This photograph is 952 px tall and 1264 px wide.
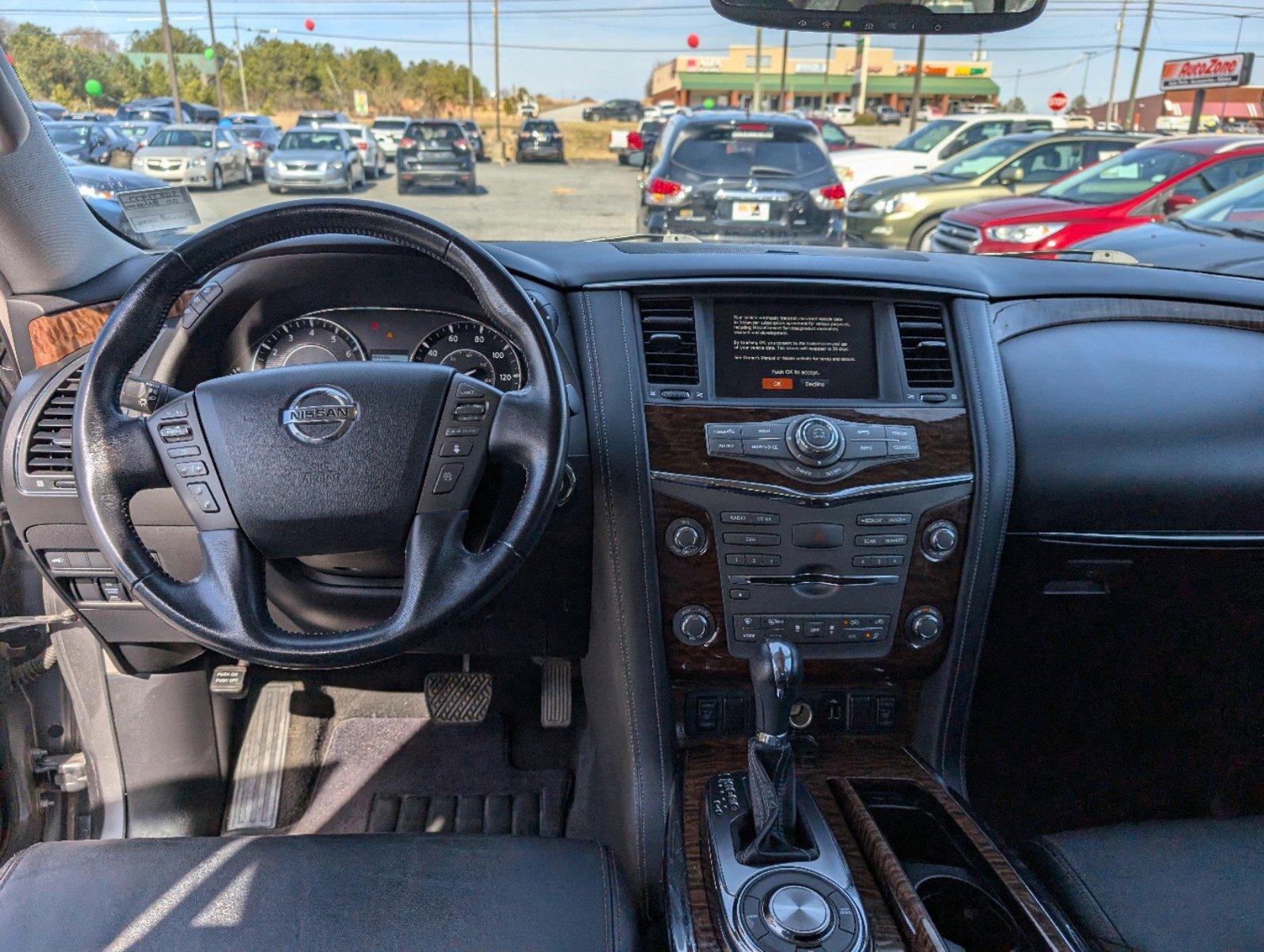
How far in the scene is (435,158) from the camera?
15617mm

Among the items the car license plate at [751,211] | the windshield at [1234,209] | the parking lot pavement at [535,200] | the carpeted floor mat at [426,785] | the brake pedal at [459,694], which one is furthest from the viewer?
the car license plate at [751,211]

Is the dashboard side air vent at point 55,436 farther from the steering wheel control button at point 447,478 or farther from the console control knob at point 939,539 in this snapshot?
the console control knob at point 939,539

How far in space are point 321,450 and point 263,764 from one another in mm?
1433

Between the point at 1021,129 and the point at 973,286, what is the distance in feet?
53.1

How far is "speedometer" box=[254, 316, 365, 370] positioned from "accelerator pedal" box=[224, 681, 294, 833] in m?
1.14

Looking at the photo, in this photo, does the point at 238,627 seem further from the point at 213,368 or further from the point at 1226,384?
the point at 1226,384

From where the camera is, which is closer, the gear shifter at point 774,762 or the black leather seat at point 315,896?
the black leather seat at point 315,896

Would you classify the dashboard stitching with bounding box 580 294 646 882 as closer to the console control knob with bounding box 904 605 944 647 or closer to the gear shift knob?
the gear shift knob

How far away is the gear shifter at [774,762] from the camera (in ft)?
5.75

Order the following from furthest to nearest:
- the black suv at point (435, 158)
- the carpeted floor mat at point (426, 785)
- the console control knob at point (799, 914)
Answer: the black suv at point (435, 158), the carpeted floor mat at point (426, 785), the console control knob at point (799, 914)

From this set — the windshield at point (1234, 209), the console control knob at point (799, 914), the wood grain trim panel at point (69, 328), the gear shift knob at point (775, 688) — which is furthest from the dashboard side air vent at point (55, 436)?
the windshield at point (1234, 209)

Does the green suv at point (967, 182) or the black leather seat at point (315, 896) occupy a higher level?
the green suv at point (967, 182)

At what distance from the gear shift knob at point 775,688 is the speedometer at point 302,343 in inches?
39.7

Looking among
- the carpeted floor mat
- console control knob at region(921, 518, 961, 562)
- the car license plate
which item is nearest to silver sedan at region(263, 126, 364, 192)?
the car license plate
